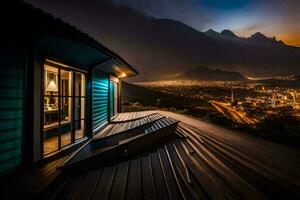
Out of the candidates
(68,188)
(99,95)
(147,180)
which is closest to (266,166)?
(147,180)

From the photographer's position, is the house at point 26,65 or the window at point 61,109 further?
the window at point 61,109

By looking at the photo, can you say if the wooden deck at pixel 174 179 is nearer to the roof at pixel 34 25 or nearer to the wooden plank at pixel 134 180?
the wooden plank at pixel 134 180

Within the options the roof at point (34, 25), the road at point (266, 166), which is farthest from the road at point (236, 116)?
the roof at point (34, 25)

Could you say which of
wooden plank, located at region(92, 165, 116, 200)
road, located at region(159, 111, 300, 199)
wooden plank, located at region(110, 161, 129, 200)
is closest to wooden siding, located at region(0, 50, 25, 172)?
wooden plank, located at region(92, 165, 116, 200)

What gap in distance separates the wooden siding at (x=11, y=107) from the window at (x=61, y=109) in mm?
737

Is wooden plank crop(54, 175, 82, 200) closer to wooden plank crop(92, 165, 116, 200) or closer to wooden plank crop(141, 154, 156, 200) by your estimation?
wooden plank crop(92, 165, 116, 200)

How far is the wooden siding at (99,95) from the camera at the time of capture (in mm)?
7219

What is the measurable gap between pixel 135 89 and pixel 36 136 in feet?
152

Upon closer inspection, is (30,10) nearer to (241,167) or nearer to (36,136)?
(36,136)

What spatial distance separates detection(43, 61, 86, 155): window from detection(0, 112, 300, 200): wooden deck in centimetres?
143

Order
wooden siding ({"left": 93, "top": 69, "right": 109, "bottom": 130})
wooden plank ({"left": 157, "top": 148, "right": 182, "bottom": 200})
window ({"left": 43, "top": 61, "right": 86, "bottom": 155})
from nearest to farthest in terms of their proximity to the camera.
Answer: wooden plank ({"left": 157, "top": 148, "right": 182, "bottom": 200})
window ({"left": 43, "top": 61, "right": 86, "bottom": 155})
wooden siding ({"left": 93, "top": 69, "right": 109, "bottom": 130})

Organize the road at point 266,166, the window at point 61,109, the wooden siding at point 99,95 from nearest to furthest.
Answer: the road at point 266,166
the window at point 61,109
the wooden siding at point 99,95

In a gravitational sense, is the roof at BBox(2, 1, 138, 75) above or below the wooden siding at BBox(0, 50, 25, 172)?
above

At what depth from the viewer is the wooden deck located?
9.42ft
